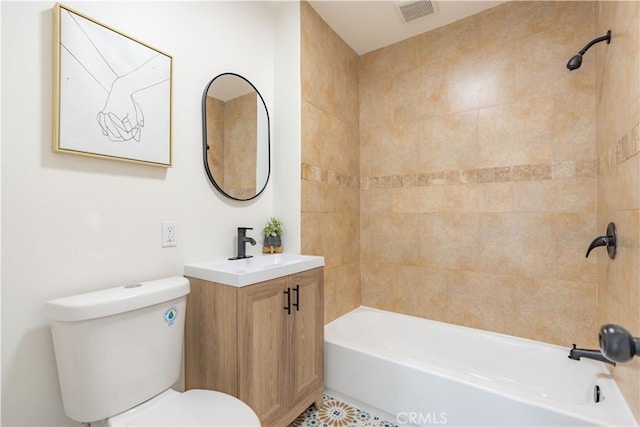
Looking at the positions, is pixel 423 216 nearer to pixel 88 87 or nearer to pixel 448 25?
pixel 448 25

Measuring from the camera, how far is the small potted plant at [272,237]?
1889 mm

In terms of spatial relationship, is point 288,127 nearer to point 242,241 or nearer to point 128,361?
point 242,241

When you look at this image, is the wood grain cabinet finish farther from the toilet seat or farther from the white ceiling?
the white ceiling

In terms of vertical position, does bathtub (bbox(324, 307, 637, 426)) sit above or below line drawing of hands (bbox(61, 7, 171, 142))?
below

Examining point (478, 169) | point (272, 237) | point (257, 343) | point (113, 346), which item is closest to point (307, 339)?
point (257, 343)

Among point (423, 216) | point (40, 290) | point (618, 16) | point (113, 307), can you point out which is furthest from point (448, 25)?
point (40, 290)

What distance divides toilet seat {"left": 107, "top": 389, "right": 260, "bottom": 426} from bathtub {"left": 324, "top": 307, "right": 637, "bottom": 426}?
2.74 feet

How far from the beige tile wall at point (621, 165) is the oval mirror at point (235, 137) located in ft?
5.83

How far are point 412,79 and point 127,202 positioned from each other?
2160mm

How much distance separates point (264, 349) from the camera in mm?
1337

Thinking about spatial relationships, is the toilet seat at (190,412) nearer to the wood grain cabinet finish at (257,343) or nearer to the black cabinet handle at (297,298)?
the wood grain cabinet finish at (257,343)

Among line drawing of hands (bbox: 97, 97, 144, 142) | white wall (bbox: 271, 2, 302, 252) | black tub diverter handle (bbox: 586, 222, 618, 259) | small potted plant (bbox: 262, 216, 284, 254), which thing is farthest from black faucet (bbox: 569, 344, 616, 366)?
line drawing of hands (bbox: 97, 97, 144, 142)

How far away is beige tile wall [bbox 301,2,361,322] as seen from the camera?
6.48 ft

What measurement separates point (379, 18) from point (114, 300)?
2.35 meters
